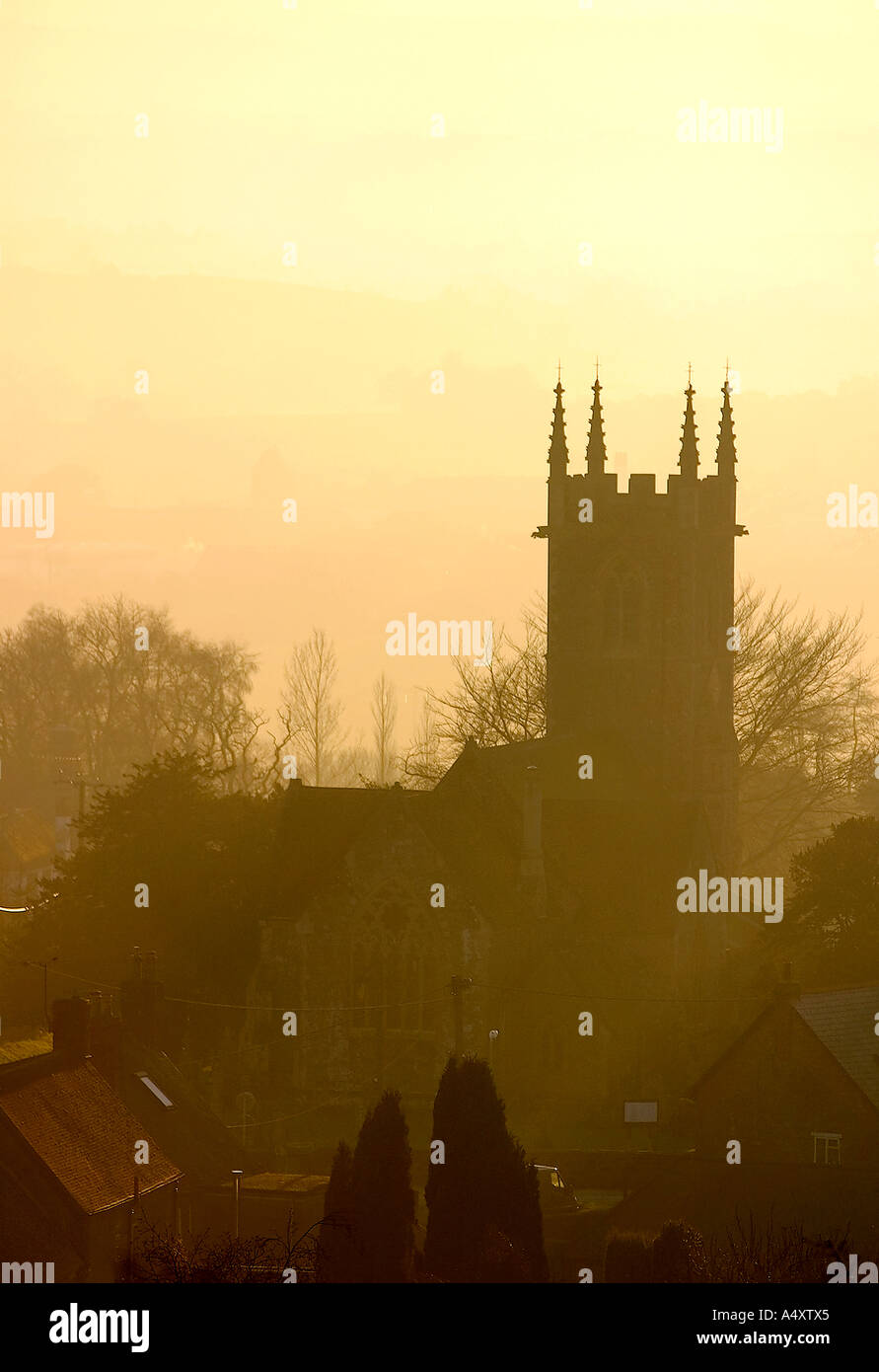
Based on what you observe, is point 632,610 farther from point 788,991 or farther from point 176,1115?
point 176,1115

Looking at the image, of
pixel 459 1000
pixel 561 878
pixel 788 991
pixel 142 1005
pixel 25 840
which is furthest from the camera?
→ pixel 25 840

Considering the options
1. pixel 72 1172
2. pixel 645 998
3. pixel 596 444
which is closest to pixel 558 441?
pixel 596 444

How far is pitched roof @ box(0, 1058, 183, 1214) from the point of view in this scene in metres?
34.8

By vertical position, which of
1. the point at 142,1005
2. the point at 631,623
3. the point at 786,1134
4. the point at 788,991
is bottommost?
the point at 786,1134

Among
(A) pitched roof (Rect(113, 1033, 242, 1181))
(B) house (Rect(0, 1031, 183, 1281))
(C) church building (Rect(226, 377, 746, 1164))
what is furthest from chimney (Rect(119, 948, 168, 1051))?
(C) church building (Rect(226, 377, 746, 1164))

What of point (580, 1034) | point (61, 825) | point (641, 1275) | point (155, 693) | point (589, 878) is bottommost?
point (641, 1275)

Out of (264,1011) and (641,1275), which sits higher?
(264,1011)

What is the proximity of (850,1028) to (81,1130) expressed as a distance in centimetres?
1636

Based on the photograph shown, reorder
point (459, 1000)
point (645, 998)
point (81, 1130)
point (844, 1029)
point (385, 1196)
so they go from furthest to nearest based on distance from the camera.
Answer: point (645, 998)
point (459, 1000)
point (844, 1029)
point (81, 1130)
point (385, 1196)

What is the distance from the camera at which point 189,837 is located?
59.8 m

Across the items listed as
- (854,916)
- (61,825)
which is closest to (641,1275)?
(854,916)

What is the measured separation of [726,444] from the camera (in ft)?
221
